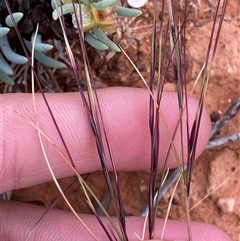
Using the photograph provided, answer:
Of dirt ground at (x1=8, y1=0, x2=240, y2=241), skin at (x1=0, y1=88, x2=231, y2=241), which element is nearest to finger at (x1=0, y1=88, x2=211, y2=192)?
skin at (x1=0, y1=88, x2=231, y2=241)

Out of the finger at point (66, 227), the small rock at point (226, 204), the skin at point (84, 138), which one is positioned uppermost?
the skin at point (84, 138)

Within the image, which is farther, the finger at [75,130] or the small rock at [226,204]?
the small rock at [226,204]

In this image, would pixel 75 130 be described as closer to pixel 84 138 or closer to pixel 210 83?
pixel 84 138

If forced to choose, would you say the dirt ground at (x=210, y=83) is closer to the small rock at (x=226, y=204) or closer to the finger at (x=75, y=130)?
the small rock at (x=226, y=204)

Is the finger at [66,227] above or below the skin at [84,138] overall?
below

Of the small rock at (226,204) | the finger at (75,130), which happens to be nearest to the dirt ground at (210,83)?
the small rock at (226,204)

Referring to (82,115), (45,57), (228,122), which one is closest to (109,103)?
(82,115)

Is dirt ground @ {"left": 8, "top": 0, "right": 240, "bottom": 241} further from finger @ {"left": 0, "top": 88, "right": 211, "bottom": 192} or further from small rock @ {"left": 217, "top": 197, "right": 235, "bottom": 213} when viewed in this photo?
finger @ {"left": 0, "top": 88, "right": 211, "bottom": 192}
